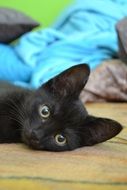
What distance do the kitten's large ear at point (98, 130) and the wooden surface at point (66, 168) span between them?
4 centimetres

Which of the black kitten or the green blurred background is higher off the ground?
the black kitten

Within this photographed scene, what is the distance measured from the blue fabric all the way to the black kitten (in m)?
0.92

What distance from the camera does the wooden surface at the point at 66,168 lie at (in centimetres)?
95

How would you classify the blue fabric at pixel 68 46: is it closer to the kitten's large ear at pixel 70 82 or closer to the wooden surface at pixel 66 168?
the kitten's large ear at pixel 70 82

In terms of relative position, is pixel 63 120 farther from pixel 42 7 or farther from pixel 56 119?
pixel 42 7

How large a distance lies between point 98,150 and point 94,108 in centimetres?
93

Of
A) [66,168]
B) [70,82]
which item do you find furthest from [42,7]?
[66,168]

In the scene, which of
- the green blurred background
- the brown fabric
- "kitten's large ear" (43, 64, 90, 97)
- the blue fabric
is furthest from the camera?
the green blurred background

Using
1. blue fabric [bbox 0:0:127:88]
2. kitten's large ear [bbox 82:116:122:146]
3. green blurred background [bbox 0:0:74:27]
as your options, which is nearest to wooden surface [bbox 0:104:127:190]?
kitten's large ear [bbox 82:116:122:146]

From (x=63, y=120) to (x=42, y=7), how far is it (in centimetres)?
206

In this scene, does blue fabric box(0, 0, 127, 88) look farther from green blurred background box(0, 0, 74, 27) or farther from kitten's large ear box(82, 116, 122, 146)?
kitten's large ear box(82, 116, 122, 146)

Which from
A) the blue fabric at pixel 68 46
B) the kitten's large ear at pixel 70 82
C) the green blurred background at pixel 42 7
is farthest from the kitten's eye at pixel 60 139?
the green blurred background at pixel 42 7

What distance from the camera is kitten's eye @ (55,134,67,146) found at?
1383 millimetres

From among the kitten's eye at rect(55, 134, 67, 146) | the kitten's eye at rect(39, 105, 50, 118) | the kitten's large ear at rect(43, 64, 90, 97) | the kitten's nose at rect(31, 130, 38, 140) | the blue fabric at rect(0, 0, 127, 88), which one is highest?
the kitten's large ear at rect(43, 64, 90, 97)
